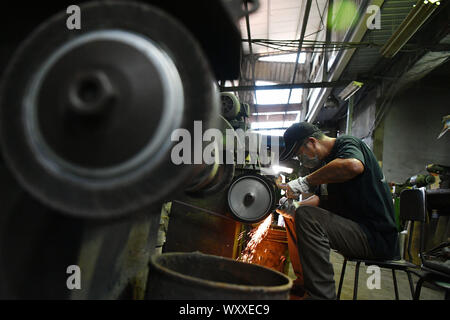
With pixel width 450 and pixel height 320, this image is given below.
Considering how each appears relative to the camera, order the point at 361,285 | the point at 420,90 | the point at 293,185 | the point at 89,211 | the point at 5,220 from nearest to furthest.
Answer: the point at 89,211 < the point at 5,220 < the point at 293,185 < the point at 361,285 < the point at 420,90

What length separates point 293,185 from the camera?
2482 mm

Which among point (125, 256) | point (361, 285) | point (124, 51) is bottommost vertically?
point (361, 285)

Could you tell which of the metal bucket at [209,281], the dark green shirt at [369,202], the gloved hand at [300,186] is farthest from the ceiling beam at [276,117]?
the metal bucket at [209,281]

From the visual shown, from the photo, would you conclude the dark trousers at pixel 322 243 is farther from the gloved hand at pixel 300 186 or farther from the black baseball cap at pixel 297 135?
the black baseball cap at pixel 297 135

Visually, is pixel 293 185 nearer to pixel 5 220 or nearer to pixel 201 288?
pixel 201 288

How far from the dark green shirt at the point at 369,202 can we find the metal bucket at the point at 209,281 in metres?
1.10

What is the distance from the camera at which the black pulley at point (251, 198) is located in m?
2.50

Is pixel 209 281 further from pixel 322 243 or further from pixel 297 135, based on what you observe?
pixel 297 135

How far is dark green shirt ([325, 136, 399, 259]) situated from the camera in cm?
201

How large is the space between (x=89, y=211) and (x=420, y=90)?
23.8 feet

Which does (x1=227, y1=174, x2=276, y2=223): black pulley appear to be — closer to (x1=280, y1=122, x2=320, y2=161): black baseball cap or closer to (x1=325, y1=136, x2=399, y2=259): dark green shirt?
(x1=280, y1=122, x2=320, y2=161): black baseball cap
